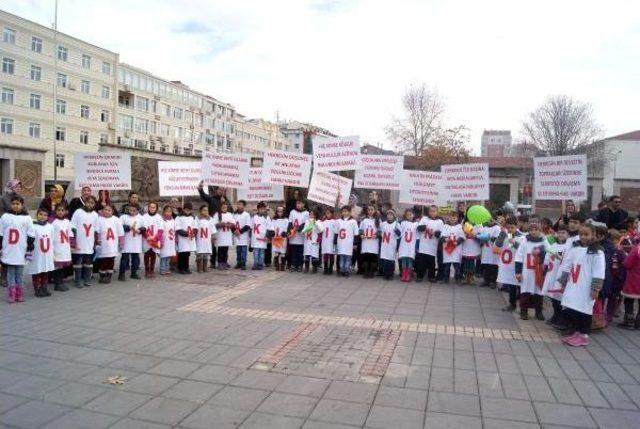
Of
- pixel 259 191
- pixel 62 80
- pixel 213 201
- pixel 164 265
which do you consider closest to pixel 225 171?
pixel 213 201

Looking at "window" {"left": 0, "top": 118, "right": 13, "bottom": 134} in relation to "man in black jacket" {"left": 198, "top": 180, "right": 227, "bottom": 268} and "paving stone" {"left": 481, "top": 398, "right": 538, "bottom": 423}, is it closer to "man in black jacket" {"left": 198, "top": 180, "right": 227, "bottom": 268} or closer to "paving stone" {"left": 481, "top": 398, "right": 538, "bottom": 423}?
"man in black jacket" {"left": 198, "top": 180, "right": 227, "bottom": 268}

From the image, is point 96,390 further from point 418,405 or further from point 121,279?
point 121,279

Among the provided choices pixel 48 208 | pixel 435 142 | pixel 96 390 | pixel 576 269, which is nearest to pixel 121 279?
pixel 48 208

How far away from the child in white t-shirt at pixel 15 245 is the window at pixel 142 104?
237 feet

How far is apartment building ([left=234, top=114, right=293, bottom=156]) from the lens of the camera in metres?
106

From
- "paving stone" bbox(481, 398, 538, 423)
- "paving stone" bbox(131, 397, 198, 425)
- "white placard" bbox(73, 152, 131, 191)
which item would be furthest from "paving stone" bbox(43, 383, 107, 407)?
"white placard" bbox(73, 152, 131, 191)

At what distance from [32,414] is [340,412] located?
2.66m

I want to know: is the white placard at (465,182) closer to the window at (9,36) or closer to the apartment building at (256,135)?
the window at (9,36)

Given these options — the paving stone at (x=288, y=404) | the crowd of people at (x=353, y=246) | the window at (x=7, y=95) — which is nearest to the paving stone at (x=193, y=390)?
the paving stone at (x=288, y=404)

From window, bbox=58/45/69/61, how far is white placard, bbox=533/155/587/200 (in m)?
63.8

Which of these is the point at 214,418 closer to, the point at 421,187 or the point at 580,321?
the point at 580,321

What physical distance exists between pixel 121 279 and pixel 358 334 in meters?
6.14

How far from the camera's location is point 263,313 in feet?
26.3

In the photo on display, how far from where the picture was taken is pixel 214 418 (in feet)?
14.0
